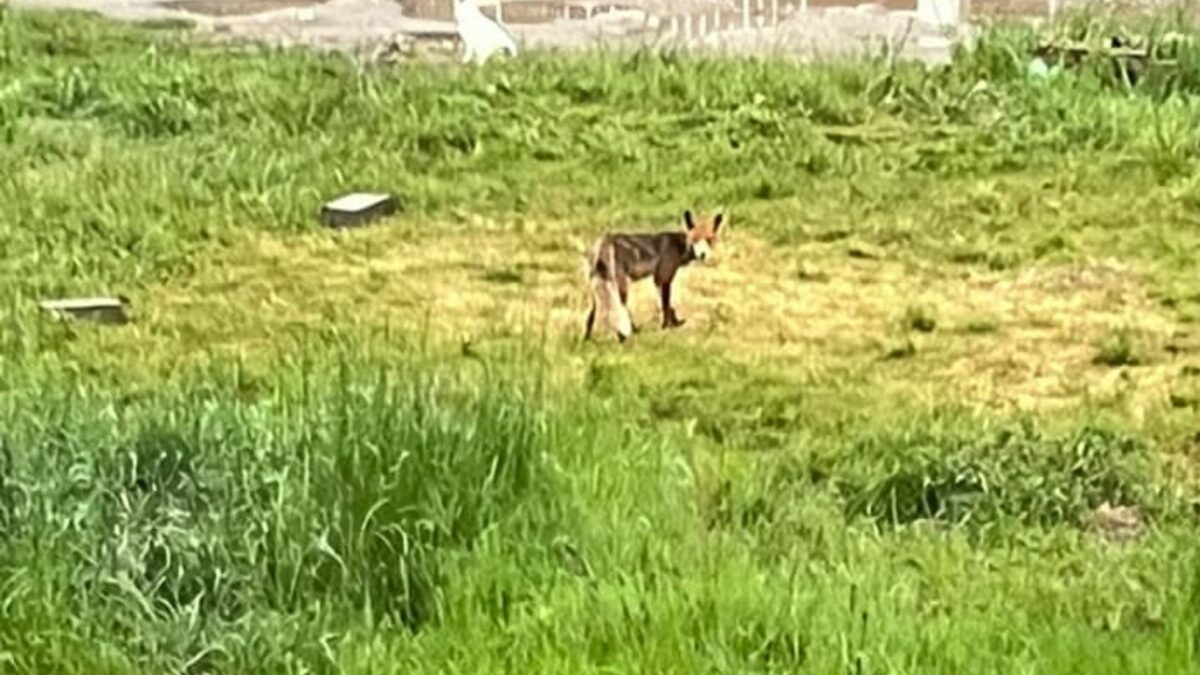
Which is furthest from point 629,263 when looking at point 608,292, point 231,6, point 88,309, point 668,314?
point 231,6

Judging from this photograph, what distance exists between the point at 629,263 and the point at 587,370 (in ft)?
0.91

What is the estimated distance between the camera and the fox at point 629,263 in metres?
4.16

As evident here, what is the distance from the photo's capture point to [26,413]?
321 centimetres

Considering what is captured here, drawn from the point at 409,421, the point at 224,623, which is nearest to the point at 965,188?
the point at 409,421

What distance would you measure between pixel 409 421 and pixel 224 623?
1.29 ft

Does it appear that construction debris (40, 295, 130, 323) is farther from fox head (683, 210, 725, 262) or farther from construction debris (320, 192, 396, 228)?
fox head (683, 210, 725, 262)

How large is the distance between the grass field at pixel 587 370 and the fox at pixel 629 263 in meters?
0.09

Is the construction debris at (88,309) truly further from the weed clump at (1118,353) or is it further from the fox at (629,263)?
the weed clump at (1118,353)

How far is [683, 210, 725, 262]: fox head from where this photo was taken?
4.23 m

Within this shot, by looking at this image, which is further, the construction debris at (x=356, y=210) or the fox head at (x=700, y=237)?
the construction debris at (x=356, y=210)

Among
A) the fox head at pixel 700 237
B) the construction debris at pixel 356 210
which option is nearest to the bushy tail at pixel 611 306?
the fox head at pixel 700 237

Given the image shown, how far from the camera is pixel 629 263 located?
4168mm

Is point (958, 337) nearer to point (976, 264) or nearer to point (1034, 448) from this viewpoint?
point (976, 264)

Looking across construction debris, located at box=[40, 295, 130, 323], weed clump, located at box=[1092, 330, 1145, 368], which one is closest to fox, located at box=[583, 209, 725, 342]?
weed clump, located at box=[1092, 330, 1145, 368]
